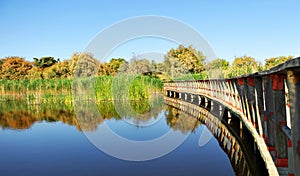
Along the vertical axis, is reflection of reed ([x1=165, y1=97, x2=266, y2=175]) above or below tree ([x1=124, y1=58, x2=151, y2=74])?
below

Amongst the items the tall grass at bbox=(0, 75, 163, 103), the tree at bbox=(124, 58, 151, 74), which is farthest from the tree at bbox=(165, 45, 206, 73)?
the tall grass at bbox=(0, 75, 163, 103)

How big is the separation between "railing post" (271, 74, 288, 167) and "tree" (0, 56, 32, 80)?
5279 cm

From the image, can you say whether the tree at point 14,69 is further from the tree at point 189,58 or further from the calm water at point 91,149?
the calm water at point 91,149

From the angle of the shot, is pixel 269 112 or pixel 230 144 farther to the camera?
pixel 230 144

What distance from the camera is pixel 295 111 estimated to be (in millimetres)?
2529

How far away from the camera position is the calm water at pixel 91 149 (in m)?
6.49

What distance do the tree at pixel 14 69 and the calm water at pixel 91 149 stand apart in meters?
41.7

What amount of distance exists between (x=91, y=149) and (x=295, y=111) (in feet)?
22.1

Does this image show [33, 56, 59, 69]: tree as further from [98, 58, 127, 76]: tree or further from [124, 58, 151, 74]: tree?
[124, 58, 151, 74]: tree

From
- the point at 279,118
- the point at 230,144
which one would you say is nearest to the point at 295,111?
the point at 279,118

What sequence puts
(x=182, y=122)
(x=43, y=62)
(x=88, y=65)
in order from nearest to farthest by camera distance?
(x=182, y=122), (x=88, y=65), (x=43, y=62)

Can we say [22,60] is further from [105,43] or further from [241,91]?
[241,91]

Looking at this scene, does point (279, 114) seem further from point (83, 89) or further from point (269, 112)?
point (83, 89)

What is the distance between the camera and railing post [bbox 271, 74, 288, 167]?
3307mm
